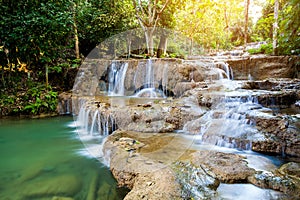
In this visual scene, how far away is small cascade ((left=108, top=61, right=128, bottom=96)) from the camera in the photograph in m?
9.19

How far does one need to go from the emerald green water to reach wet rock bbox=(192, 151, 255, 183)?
122cm

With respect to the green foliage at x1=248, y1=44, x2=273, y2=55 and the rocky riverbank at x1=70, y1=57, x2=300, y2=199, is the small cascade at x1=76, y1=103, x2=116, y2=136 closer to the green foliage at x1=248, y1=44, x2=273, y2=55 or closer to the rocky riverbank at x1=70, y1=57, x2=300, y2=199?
the rocky riverbank at x1=70, y1=57, x2=300, y2=199

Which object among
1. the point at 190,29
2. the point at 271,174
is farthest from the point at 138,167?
the point at 190,29

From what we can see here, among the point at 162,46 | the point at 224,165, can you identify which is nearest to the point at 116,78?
the point at 162,46

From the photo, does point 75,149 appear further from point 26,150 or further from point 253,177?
point 253,177

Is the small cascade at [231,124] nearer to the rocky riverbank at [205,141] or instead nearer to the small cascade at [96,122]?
the rocky riverbank at [205,141]

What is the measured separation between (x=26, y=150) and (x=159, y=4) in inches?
399

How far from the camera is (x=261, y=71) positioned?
327 inches

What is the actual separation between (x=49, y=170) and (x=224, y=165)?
2.96 m

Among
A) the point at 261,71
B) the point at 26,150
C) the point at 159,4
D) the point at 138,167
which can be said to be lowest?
the point at 26,150

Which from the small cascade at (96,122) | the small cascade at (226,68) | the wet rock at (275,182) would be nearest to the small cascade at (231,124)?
the wet rock at (275,182)

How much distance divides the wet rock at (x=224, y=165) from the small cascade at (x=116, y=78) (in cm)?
648

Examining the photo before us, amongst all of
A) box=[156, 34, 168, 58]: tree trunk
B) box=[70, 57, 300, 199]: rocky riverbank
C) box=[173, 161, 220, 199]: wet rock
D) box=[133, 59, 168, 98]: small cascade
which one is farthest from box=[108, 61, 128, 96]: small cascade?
box=[173, 161, 220, 199]: wet rock

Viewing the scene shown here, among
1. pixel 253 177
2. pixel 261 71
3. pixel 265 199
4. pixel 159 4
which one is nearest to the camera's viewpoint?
pixel 265 199
